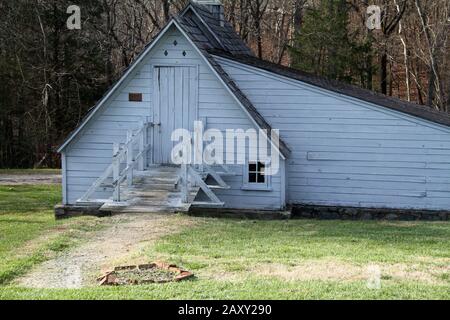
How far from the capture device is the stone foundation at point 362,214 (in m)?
16.8

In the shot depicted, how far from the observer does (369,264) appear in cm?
871

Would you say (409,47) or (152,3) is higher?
(152,3)

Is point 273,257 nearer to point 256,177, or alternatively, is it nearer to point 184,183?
point 184,183

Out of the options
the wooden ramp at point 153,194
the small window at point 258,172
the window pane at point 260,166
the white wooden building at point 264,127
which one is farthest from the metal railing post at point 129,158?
the window pane at point 260,166

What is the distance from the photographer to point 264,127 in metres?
16.5

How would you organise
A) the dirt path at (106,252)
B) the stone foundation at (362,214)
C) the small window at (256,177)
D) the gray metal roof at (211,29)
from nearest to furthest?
the dirt path at (106,252)
the stone foundation at (362,214)
the small window at (256,177)
the gray metal roof at (211,29)

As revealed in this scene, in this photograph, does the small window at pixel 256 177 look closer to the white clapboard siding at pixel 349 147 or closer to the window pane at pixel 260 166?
the window pane at pixel 260 166

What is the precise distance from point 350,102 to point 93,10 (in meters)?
20.0

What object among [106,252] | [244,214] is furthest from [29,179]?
[106,252]

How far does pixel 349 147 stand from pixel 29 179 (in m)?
12.6

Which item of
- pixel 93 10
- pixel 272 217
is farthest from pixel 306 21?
pixel 272 217

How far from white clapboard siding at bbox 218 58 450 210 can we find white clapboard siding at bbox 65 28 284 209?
106cm

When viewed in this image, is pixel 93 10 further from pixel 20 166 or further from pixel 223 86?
pixel 223 86

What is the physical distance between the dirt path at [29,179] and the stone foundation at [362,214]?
10251 mm
